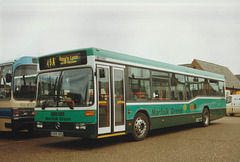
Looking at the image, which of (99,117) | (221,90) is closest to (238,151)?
(99,117)

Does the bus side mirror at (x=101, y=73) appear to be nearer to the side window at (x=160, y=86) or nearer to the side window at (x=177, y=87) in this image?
the side window at (x=160, y=86)

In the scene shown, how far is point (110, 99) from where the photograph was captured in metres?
8.48

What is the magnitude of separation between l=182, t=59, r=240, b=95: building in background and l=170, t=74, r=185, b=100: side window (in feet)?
133

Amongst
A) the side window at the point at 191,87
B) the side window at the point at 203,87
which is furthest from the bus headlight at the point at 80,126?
the side window at the point at 203,87

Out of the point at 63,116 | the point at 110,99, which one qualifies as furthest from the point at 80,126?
the point at 110,99

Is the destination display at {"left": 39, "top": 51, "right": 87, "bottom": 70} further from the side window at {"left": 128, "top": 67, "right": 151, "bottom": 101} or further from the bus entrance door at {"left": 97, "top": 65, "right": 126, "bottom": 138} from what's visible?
the side window at {"left": 128, "top": 67, "right": 151, "bottom": 101}

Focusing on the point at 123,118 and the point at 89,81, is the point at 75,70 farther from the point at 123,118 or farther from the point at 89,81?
the point at 123,118

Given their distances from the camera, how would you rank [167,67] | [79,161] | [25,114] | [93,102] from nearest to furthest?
[79,161]
[93,102]
[25,114]
[167,67]

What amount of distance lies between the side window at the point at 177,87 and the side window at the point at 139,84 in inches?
79.1

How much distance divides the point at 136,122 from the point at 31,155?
A: 3742mm

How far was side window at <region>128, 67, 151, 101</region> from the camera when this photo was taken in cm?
952

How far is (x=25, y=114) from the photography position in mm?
10445

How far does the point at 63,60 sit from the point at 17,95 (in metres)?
3.07

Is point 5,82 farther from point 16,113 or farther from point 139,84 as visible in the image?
point 139,84
